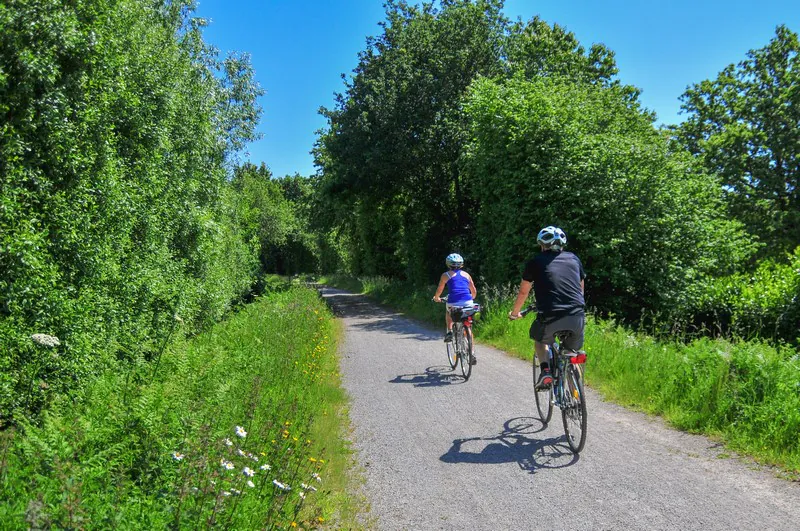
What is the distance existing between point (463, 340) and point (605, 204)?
24.9 ft

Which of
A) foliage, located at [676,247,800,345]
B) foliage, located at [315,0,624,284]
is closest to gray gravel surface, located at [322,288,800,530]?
foliage, located at [676,247,800,345]

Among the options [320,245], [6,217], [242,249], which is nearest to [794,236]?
[242,249]

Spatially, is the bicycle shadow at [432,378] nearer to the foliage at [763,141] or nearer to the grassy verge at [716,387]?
the grassy verge at [716,387]

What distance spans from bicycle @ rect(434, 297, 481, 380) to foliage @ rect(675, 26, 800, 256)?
87.8 feet

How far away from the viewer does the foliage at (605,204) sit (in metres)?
14.5

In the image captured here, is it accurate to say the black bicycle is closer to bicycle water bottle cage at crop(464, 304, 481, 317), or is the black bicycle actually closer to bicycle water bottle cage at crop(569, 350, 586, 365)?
bicycle water bottle cage at crop(464, 304, 481, 317)

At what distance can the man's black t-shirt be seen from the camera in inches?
219

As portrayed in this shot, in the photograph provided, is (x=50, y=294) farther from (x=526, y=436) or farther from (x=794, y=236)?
(x=794, y=236)

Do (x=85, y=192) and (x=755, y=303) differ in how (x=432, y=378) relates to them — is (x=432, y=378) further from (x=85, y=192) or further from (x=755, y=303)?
(x=755, y=303)

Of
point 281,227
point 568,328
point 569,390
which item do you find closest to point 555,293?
point 568,328

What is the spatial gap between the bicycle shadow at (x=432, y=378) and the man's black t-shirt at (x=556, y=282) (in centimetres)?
336

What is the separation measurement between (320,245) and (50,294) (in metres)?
59.4

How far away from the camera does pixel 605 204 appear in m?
14.4

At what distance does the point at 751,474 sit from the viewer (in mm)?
4672
